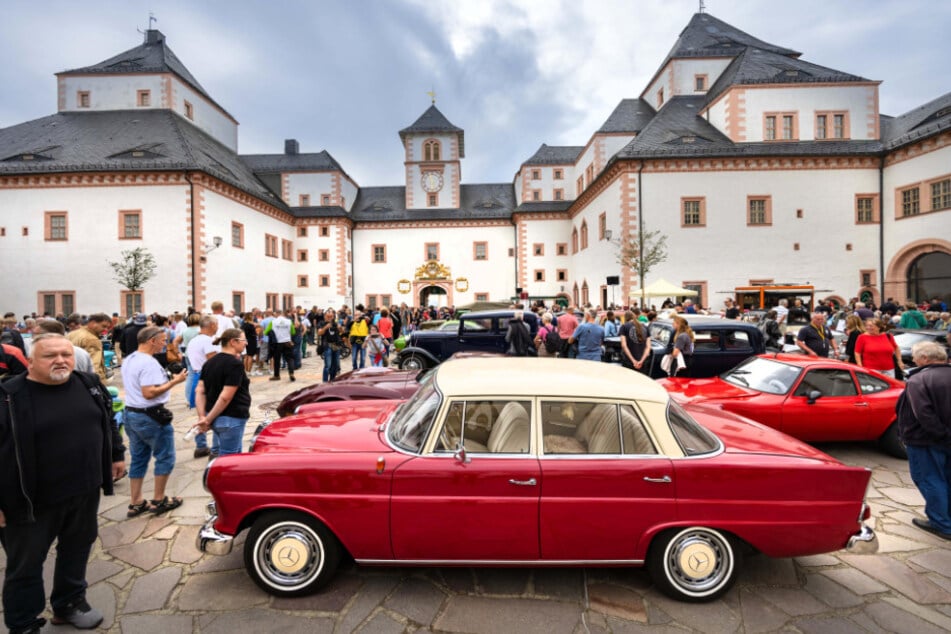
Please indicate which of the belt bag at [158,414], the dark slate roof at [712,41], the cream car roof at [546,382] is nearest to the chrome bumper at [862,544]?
the cream car roof at [546,382]

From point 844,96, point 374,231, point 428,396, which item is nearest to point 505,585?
point 428,396

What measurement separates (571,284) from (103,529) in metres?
34.7

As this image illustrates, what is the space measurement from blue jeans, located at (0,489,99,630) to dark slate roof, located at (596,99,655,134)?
32.9 meters

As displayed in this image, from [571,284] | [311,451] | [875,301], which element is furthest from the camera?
[571,284]

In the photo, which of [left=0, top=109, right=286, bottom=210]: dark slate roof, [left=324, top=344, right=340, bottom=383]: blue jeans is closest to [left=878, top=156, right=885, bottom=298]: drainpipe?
[left=324, top=344, right=340, bottom=383]: blue jeans

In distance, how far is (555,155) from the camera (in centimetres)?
3925

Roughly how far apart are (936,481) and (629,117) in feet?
107

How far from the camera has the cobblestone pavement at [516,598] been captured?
2895mm

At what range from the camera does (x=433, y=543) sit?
306 cm

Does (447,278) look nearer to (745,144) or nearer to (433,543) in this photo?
(745,144)

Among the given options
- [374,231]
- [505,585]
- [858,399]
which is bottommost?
[505,585]

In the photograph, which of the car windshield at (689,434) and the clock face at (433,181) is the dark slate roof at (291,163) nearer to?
the clock face at (433,181)

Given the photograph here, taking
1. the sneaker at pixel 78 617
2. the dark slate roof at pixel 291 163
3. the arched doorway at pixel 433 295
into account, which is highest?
the dark slate roof at pixel 291 163

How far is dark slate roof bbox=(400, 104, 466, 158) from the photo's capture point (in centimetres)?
3997
